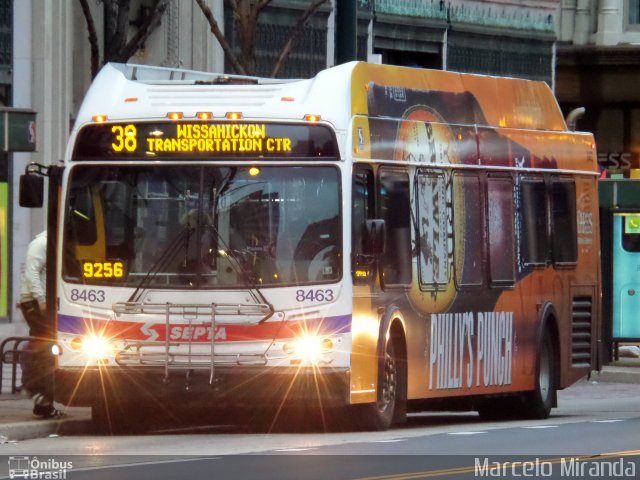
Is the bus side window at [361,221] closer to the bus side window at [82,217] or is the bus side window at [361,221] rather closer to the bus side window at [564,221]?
the bus side window at [82,217]

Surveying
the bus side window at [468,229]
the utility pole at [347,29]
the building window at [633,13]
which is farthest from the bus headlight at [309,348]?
the building window at [633,13]

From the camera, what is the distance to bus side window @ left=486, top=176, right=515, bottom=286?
18.2 meters

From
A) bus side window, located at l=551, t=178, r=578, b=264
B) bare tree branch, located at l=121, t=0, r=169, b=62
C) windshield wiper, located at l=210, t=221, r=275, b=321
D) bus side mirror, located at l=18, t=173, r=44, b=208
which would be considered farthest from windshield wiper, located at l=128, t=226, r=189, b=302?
bare tree branch, located at l=121, t=0, r=169, b=62

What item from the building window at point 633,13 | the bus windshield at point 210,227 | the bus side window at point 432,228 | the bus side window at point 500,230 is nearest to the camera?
the bus windshield at point 210,227

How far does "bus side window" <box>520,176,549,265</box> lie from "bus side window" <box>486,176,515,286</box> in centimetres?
30

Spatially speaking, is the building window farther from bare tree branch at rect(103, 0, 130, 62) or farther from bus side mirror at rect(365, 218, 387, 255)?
bus side mirror at rect(365, 218, 387, 255)

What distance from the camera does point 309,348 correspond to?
15.2m

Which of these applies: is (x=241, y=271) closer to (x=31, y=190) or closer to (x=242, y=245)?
(x=242, y=245)

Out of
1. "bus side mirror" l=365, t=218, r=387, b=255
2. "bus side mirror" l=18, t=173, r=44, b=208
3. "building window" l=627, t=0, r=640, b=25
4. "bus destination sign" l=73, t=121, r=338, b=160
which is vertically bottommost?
"bus side mirror" l=365, t=218, r=387, b=255

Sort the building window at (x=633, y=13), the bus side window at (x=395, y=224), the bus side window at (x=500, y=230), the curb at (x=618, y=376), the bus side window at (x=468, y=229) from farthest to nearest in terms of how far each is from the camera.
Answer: the building window at (x=633, y=13), the curb at (x=618, y=376), the bus side window at (x=500, y=230), the bus side window at (x=468, y=229), the bus side window at (x=395, y=224)

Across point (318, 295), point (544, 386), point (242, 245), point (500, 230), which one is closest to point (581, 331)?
point (544, 386)

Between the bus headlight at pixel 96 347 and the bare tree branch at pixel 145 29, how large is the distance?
30.3 ft

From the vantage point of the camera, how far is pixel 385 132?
1622 cm

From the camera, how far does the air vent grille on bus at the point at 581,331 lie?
20.2 meters
